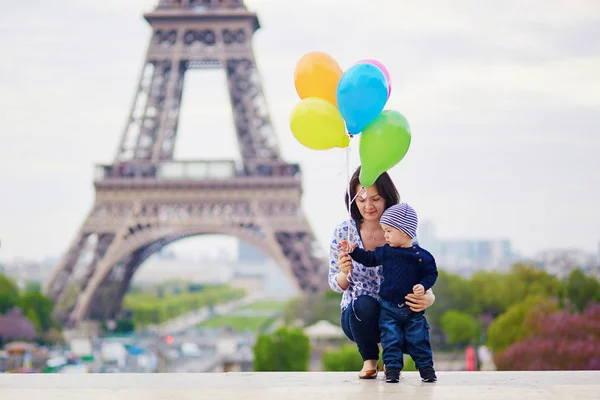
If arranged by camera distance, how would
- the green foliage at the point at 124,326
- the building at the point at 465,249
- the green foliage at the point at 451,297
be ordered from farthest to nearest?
1. the building at the point at 465,249
2. the green foliage at the point at 124,326
3. the green foliage at the point at 451,297

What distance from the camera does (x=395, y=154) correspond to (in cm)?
518

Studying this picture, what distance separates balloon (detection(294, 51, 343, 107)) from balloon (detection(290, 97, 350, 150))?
0.38ft

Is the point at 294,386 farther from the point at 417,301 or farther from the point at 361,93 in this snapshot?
the point at 361,93

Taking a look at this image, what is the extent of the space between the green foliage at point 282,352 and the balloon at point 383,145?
17.9 metres

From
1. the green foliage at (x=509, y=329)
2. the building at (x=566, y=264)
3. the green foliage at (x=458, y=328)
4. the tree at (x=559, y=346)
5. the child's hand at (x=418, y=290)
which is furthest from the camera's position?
the building at (x=566, y=264)

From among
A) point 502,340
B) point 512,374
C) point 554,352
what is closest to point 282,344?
point 502,340

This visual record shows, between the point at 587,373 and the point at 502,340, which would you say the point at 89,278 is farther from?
the point at 587,373

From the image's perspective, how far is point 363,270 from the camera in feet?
17.5

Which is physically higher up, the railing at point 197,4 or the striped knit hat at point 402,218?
the railing at point 197,4

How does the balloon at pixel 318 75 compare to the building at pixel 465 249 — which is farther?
the building at pixel 465 249

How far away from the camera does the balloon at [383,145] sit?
515 cm

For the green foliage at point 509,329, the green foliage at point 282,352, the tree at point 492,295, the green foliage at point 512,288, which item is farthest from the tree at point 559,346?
the tree at point 492,295

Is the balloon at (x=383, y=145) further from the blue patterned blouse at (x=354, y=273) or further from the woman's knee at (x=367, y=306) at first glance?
the woman's knee at (x=367, y=306)

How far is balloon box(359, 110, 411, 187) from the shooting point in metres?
5.15
